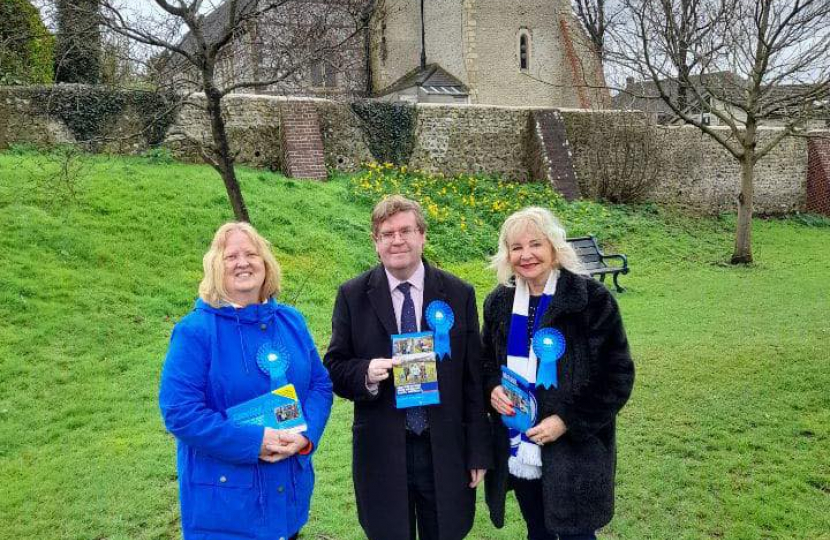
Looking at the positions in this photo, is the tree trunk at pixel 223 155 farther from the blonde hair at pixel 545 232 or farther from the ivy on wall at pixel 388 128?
the ivy on wall at pixel 388 128

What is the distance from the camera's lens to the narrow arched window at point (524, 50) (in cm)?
2470

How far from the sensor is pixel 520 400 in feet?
7.88

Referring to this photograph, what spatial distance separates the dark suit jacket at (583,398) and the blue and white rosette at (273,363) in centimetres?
106

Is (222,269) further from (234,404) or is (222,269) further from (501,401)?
(501,401)

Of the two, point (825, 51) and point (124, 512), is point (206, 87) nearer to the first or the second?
point (124, 512)

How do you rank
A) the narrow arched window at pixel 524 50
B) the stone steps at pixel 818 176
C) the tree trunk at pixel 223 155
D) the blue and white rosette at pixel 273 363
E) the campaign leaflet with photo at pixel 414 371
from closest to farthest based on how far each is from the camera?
1. the blue and white rosette at pixel 273 363
2. the campaign leaflet with photo at pixel 414 371
3. the tree trunk at pixel 223 155
4. the stone steps at pixel 818 176
5. the narrow arched window at pixel 524 50

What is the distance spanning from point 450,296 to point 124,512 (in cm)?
287

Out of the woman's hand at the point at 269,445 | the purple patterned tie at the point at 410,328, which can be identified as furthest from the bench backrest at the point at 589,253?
the woman's hand at the point at 269,445

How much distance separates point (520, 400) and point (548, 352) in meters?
0.24

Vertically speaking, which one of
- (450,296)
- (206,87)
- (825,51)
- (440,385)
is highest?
(825,51)

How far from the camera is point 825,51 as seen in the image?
11102 millimetres

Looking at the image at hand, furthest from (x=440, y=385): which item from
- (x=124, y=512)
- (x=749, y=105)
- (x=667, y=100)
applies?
(x=749, y=105)

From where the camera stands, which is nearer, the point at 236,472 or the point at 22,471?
the point at 236,472

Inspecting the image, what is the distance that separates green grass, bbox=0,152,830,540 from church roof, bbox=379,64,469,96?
403 inches
